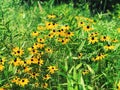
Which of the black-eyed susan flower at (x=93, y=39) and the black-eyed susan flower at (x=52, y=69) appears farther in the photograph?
the black-eyed susan flower at (x=93, y=39)

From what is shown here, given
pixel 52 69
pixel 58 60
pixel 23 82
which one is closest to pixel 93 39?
pixel 58 60

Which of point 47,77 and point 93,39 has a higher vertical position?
point 93,39

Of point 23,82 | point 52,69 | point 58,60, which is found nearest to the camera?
point 23,82

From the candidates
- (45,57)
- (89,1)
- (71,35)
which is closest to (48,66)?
(45,57)

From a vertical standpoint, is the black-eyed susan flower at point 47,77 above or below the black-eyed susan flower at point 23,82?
below

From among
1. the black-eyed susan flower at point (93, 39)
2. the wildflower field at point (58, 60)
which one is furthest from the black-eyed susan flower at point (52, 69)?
the black-eyed susan flower at point (93, 39)

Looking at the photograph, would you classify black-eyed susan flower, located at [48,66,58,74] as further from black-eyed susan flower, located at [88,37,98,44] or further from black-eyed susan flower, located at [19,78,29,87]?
black-eyed susan flower, located at [88,37,98,44]

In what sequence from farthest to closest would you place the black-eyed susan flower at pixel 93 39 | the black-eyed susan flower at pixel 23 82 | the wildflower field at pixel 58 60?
1. the black-eyed susan flower at pixel 93 39
2. the wildflower field at pixel 58 60
3. the black-eyed susan flower at pixel 23 82

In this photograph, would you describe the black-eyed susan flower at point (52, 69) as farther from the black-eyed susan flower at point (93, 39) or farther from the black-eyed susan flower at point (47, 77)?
the black-eyed susan flower at point (93, 39)

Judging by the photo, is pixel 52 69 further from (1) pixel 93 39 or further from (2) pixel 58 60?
(1) pixel 93 39

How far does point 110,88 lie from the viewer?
11.6ft

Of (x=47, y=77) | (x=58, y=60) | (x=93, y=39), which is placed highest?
(x=93, y=39)

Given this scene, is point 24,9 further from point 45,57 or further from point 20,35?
point 45,57

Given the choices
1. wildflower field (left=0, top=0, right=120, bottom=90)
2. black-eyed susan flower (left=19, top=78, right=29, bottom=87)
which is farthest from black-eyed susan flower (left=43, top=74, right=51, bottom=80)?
black-eyed susan flower (left=19, top=78, right=29, bottom=87)
